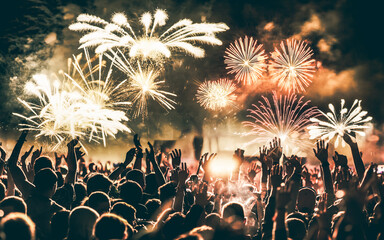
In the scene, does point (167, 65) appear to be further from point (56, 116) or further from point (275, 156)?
point (275, 156)

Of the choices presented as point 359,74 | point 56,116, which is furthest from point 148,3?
point 359,74

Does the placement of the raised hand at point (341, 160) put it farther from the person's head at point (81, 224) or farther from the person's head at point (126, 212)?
the person's head at point (81, 224)

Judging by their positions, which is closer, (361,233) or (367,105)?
(361,233)

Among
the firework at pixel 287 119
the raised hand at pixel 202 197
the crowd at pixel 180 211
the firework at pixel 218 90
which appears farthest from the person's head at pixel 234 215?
the firework at pixel 287 119

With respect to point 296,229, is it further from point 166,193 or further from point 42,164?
point 42,164

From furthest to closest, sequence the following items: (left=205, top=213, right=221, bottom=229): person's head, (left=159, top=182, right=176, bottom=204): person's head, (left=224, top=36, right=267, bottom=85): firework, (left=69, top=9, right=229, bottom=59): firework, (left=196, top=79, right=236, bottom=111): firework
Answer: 1. (left=196, top=79, right=236, bottom=111): firework
2. (left=224, top=36, right=267, bottom=85): firework
3. (left=69, top=9, right=229, bottom=59): firework
4. (left=159, top=182, right=176, bottom=204): person's head
5. (left=205, top=213, right=221, bottom=229): person's head

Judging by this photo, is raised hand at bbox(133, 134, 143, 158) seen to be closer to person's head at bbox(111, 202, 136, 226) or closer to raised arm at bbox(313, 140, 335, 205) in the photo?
person's head at bbox(111, 202, 136, 226)

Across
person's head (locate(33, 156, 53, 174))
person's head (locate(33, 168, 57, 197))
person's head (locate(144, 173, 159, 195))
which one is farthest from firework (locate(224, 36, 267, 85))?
person's head (locate(33, 168, 57, 197))
